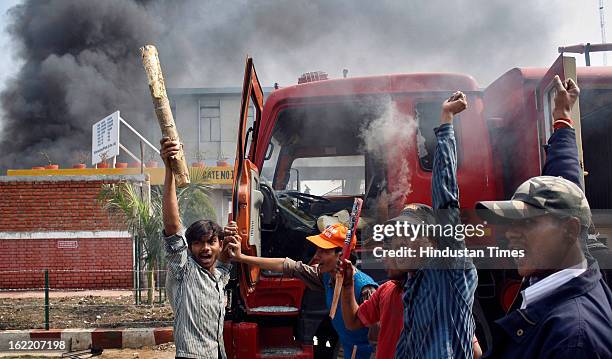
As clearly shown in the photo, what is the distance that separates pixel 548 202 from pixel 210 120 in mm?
25205

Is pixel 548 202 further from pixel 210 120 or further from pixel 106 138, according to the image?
pixel 210 120

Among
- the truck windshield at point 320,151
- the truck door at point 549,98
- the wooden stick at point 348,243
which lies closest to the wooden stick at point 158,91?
the wooden stick at point 348,243

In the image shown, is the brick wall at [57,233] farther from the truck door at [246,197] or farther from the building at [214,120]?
the building at [214,120]

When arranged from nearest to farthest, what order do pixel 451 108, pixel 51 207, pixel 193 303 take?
pixel 451 108, pixel 193 303, pixel 51 207

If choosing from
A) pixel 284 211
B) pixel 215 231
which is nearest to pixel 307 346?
pixel 284 211

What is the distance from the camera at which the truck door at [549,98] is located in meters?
→ 3.45

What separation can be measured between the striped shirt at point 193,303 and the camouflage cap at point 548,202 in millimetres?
1860

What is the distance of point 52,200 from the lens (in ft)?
39.0

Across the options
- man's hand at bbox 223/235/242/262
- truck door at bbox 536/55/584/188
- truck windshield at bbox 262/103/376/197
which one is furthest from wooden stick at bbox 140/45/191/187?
truck door at bbox 536/55/584/188

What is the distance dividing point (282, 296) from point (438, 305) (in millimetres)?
2188

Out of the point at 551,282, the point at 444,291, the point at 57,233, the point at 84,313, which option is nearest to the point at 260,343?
the point at 444,291

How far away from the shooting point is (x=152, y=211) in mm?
8984

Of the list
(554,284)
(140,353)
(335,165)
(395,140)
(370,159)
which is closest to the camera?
(554,284)

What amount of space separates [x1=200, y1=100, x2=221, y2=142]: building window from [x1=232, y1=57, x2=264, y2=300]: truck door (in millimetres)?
22113
